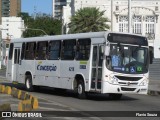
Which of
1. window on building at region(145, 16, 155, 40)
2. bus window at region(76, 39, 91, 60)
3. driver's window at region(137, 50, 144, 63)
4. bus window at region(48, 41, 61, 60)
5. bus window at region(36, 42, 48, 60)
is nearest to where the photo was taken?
driver's window at region(137, 50, 144, 63)

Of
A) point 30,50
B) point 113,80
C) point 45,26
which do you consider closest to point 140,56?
point 113,80

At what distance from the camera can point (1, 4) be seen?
14312cm

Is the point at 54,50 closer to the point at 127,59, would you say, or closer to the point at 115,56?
the point at 115,56

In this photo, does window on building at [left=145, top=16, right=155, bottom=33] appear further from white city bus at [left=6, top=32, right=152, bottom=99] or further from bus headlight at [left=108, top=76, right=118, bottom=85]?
bus headlight at [left=108, top=76, right=118, bottom=85]

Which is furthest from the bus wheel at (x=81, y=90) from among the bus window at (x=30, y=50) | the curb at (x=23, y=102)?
the bus window at (x=30, y=50)

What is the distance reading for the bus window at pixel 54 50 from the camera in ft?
76.6

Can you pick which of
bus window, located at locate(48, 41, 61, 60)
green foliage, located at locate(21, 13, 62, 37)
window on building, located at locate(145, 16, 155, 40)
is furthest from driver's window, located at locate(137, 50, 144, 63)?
window on building, located at locate(145, 16, 155, 40)

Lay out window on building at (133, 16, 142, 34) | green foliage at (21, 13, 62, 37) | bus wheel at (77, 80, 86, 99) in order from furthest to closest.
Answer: window on building at (133, 16, 142, 34)
green foliage at (21, 13, 62, 37)
bus wheel at (77, 80, 86, 99)

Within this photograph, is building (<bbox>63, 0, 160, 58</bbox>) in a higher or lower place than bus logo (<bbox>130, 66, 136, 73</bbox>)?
higher

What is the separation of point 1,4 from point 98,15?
254 ft

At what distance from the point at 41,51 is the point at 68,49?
9.92 ft

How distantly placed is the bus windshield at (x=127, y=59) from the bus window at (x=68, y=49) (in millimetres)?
2667

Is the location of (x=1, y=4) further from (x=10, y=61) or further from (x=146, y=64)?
(x=146, y=64)

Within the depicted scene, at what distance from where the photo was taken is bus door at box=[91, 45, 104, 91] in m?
20.0
